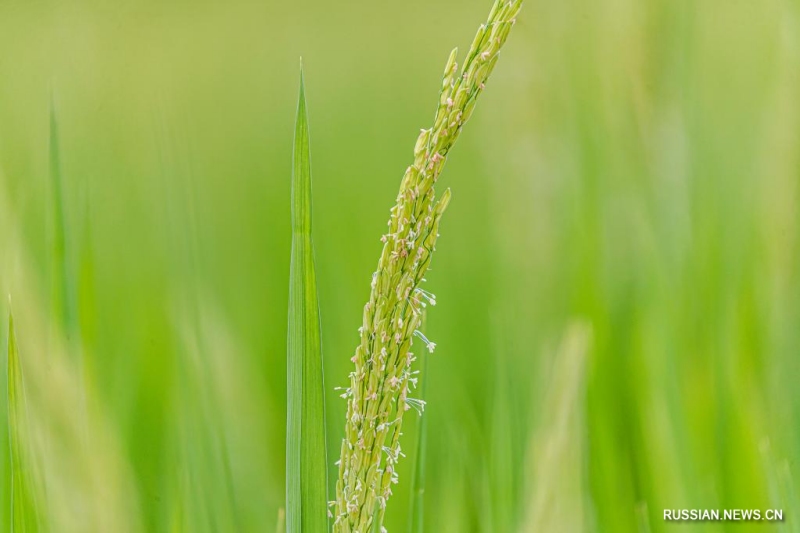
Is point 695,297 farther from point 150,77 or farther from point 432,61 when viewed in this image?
point 150,77

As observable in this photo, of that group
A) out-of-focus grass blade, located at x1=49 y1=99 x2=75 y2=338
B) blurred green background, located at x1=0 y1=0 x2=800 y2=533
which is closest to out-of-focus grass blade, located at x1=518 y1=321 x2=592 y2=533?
blurred green background, located at x1=0 y1=0 x2=800 y2=533

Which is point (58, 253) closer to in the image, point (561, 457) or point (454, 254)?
point (561, 457)

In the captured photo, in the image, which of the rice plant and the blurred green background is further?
the blurred green background

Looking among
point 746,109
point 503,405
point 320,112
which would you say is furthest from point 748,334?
point 320,112

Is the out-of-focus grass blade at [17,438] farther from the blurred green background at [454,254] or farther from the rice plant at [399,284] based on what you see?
the rice plant at [399,284]

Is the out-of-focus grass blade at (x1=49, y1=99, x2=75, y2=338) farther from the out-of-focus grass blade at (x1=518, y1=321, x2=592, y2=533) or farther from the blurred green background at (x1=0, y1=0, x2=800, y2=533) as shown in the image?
the out-of-focus grass blade at (x1=518, y1=321, x2=592, y2=533)

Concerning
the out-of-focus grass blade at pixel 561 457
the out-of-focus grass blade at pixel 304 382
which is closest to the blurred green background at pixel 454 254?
the out-of-focus grass blade at pixel 561 457

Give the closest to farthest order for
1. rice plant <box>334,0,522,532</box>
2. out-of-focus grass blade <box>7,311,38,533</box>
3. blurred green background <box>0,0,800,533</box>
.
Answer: rice plant <box>334,0,522,532</box>
out-of-focus grass blade <box>7,311,38,533</box>
blurred green background <box>0,0,800,533</box>
